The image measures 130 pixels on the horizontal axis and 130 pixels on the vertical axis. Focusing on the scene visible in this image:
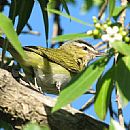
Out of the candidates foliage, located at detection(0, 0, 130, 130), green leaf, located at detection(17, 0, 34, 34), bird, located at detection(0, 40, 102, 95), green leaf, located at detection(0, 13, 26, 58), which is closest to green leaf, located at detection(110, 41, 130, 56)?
foliage, located at detection(0, 0, 130, 130)

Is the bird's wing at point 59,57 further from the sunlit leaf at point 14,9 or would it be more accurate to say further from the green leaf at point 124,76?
the green leaf at point 124,76

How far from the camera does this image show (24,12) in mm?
3719

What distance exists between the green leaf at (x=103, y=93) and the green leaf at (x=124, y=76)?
0.28ft

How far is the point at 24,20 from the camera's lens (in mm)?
3701

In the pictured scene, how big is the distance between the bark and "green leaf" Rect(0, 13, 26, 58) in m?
0.94

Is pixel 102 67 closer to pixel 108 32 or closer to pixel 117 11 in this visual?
pixel 108 32

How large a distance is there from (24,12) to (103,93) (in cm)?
146

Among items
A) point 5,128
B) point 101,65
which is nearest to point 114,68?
point 101,65

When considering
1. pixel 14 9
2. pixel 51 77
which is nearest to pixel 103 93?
pixel 14 9

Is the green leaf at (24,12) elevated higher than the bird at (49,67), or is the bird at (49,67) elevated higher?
the green leaf at (24,12)

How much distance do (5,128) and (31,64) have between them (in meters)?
1.02

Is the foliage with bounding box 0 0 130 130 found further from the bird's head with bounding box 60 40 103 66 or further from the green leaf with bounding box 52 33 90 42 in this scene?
the bird's head with bounding box 60 40 103 66

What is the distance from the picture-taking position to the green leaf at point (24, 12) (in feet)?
12.0

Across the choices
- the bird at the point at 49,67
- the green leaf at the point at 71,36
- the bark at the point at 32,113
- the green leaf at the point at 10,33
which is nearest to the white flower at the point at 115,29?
the green leaf at the point at 71,36
